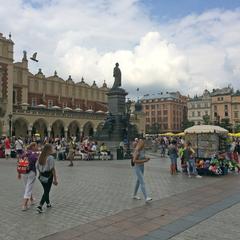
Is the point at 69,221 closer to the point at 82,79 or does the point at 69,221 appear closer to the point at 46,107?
the point at 46,107

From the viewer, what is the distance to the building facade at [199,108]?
12044cm

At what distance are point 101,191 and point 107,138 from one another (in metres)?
22.5

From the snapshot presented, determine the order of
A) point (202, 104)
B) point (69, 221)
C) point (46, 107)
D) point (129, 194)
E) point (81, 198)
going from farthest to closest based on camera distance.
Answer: point (202, 104) < point (46, 107) < point (129, 194) < point (81, 198) < point (69, 221)

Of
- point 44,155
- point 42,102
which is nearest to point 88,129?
point 42,102

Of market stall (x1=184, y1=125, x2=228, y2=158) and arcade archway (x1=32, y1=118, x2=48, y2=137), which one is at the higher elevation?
arcade archway (x1=32, y1=118, x2=48, y2=137)

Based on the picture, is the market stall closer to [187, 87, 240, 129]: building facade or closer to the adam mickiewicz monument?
the adam mickiewicz monument

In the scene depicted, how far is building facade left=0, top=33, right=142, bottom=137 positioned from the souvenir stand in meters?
27.8

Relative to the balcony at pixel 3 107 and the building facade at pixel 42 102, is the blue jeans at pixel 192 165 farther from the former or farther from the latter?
the balcony at pixel 3 107

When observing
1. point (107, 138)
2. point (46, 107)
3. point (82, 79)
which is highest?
point (82, 79)

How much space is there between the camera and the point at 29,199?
9.14 metres

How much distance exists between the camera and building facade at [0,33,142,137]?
189 feet

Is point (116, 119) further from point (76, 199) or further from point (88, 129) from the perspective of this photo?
point (88, 129)

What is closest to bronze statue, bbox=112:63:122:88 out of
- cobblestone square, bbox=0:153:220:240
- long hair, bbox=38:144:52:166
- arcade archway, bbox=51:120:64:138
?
cobblestone square, bbox=0:153:220:240

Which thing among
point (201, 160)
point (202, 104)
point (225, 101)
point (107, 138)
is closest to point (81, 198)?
point (201, 160)
